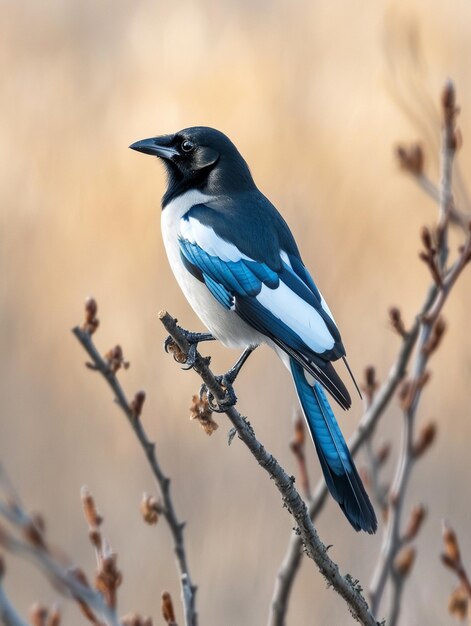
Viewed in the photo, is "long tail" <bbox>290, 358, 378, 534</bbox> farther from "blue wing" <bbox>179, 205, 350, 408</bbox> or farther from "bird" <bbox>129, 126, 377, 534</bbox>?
"blue wing" <bbox>179, 205, 350, 408</bbox>

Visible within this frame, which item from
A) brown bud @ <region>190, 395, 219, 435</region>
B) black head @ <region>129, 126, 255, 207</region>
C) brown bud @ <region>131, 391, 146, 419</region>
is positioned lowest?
brown bud @ <region>131, 391, 146, 419</region>

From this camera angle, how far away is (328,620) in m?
4.35

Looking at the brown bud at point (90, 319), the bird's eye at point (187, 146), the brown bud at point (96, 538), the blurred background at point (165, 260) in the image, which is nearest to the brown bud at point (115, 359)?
the brown bud at point (90, 319)

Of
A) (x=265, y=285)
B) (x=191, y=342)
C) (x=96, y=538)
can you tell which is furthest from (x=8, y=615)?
(x=265, y=285)

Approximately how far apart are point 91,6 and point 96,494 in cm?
318

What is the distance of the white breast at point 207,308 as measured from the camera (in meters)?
3.36

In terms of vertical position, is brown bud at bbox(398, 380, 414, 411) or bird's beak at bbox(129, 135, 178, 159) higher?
bird's beak at bbox(129, 135, 178, 159)

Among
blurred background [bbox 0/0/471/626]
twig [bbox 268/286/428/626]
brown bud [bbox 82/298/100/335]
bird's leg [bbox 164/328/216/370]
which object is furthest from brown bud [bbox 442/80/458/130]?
blurred background [bbox 0/0/471/626]

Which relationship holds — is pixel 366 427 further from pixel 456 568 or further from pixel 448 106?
pixel 448 106

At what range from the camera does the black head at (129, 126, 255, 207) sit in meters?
3.84

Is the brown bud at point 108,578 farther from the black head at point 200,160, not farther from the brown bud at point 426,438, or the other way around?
the black head at point 200,160

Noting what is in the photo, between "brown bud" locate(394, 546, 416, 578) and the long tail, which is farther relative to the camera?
the long tail

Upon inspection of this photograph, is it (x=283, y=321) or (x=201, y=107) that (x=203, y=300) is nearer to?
(x=283, y=321)

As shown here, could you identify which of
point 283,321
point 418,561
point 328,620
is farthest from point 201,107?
point 283,321
